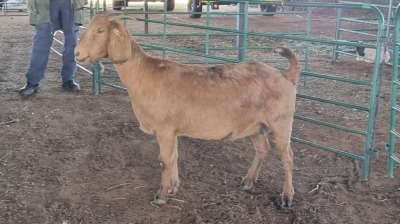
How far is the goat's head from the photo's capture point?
157 inches

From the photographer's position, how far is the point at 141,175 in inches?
184

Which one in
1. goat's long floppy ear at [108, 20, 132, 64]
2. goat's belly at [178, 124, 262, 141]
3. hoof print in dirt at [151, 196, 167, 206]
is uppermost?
goat's long floppy ear at [108, 20, 132, 64]

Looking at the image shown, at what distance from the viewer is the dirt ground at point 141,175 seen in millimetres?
3916

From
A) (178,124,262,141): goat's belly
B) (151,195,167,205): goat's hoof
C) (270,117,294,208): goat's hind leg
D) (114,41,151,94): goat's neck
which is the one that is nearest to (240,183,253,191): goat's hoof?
(270,117,294,208): goat's hind leg

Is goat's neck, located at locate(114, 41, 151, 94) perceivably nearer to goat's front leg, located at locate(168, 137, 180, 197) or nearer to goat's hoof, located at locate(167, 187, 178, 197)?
goat's front leg, located at locate(168, 137, 180, 197)

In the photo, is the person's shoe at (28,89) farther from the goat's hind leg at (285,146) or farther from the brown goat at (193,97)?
the goat's hind leg at (285,146)

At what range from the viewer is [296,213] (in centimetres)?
394

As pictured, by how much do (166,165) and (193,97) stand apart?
609mm

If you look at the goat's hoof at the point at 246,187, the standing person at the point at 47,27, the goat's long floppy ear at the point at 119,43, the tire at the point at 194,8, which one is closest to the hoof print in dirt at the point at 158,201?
the goat's hoof at the point at 246,187

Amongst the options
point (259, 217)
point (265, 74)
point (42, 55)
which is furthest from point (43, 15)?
point (259, 217)

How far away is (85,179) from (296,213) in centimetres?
193

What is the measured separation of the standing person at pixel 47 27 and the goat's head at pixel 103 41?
118 inches

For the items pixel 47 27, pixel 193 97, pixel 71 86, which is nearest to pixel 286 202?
pixel 193 97

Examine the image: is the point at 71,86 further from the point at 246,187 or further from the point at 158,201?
the point at 246,187
